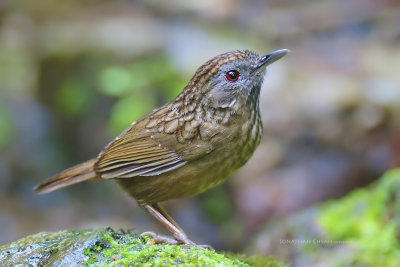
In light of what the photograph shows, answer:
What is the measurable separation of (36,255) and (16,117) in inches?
245

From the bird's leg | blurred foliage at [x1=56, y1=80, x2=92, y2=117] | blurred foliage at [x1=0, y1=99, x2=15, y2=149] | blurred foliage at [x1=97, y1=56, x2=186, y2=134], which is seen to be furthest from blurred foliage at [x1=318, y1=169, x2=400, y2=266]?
blurred foliage at [x1=0, y1=99, x2=15, y2=149]

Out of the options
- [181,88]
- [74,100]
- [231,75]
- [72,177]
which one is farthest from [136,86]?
[231,75]

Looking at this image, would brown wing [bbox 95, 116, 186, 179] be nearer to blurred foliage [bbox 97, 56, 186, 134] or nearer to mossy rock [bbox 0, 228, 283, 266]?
mossy rock [bbox 0, 228, 283, 266]

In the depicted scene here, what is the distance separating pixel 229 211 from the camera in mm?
8289

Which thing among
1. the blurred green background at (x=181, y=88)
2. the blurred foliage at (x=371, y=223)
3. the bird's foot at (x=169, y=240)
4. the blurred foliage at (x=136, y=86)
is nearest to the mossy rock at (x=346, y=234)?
the blurred foliage at (x=371, y=223)

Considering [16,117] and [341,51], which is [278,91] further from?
[16,117]

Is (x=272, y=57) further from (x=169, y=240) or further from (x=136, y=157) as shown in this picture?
(x=169, y=240)

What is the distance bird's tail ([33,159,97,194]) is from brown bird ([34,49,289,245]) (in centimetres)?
14

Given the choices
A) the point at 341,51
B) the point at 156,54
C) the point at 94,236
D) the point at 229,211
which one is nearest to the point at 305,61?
the point at 341,51

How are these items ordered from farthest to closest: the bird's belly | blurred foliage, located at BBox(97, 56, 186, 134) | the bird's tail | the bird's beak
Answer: blurred foliage, located at BBox(97, 56, 186, 134) < the bird's tail < the bird's beak < the bird's belly

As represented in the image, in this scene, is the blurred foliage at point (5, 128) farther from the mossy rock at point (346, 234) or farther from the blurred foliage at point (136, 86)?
the mossy rock at point (346, 234)

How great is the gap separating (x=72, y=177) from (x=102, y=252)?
145 cm

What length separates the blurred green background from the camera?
8172 millimetres

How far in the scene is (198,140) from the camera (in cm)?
431
